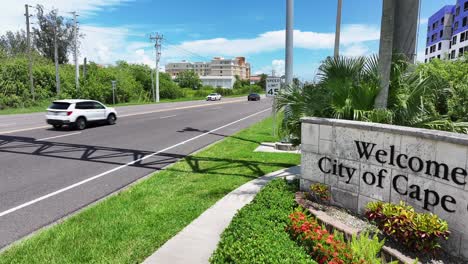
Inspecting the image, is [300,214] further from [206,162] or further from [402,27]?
[206,162]

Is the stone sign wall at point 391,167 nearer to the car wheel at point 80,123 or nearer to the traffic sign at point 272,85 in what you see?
the traffic sign at point 272,85

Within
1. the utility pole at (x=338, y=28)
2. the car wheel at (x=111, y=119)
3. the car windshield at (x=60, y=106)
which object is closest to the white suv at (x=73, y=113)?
the car windshield at (x=60, y=106)

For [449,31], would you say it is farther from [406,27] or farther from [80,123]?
[406,27]

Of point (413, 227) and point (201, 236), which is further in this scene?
point (201, 236)

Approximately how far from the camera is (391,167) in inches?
165

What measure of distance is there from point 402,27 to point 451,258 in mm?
4112

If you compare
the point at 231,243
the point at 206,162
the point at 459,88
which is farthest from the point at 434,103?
the point at 206,162

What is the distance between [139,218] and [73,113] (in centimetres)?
1320

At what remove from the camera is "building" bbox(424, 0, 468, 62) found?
56219mm

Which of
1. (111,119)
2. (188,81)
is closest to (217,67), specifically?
(188,81)

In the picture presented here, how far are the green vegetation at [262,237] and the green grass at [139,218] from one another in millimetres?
1088

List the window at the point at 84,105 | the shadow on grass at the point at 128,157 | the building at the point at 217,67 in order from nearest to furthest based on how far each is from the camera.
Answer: the shadow on grass at the point at 128,157
the window at the point at 84,105
the building at the point at 217,67

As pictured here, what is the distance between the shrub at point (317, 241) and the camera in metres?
3.35

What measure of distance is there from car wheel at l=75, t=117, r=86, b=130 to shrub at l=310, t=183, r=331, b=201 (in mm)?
14846
